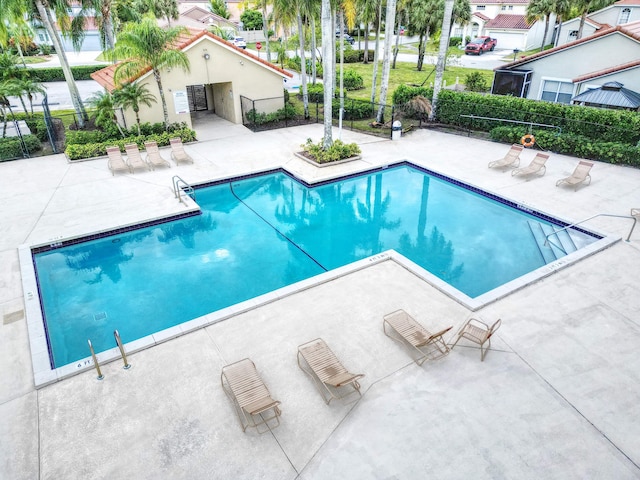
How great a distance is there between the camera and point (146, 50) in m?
17.1

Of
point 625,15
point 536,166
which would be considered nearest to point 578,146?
point 536,166

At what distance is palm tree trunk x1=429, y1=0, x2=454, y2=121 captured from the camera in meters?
19.8

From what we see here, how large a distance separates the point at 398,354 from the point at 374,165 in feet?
36.1

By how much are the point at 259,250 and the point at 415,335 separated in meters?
5.96

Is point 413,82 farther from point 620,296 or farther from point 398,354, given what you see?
point 398,354

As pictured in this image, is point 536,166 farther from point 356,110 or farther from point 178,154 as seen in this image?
point 178,154

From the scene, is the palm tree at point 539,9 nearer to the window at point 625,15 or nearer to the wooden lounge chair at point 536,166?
the window at point 625,15

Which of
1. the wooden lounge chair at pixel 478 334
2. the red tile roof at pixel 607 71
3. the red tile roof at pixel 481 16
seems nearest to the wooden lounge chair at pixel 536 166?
the red tile roof at pixel 607 71

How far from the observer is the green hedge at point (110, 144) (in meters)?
17.8

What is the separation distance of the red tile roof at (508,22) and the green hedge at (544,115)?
35.8 metres

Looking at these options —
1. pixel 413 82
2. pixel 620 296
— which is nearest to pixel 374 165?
pixel 620 296

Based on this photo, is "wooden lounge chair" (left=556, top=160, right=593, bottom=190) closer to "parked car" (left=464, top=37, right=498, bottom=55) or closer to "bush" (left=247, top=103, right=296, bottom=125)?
"bush" (left=247, top=103, right=296, bottom=125)

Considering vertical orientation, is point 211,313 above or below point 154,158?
below

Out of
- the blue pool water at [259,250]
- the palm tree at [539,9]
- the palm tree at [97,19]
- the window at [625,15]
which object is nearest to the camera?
the blue pool water at [259,250]
